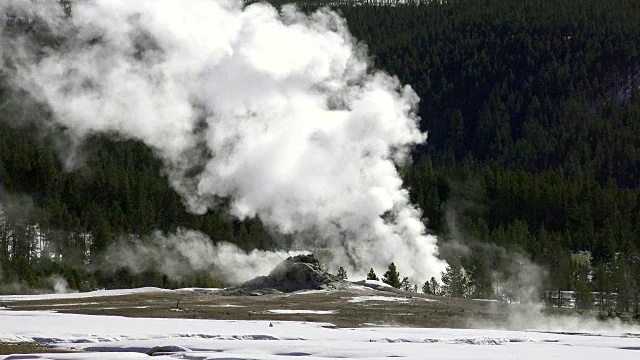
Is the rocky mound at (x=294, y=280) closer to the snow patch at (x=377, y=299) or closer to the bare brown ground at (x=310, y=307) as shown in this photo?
the bare brown ground at (x=310, y=307)

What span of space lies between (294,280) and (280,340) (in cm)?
3873

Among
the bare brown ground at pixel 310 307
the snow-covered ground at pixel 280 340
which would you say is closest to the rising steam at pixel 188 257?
the bare brown ground at pixel 310 307

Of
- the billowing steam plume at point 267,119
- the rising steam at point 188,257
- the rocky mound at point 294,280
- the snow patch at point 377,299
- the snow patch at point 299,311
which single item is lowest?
the snow patch at point 299,311

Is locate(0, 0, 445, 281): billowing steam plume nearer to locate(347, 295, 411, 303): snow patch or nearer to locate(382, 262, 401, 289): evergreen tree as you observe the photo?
locate(382, 262, 401, 289): evergreen tree

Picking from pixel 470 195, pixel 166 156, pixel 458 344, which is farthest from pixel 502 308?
pixel 166 156

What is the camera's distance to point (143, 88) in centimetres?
14725

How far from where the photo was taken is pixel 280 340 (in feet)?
154

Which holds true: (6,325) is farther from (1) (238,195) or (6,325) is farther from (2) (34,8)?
(2) (34,8)

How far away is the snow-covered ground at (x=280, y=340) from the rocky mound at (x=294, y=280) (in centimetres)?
2590

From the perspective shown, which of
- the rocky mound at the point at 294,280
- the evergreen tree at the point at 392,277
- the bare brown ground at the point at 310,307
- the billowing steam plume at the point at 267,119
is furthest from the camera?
the billowing steam plume at the point at 267,119

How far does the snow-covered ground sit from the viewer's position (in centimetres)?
4027

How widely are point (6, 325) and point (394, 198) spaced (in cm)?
7149

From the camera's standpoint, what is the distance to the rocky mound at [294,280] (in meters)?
84.2

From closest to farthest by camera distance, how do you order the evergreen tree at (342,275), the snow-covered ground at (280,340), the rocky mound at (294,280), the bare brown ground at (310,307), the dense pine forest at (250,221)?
the snow-covered ground at (280,340) → the bare brown ground at (310,307) → the rocky mound at (294,280) → the evergreen tree at (342,275) → the dense pine forest at (250,221)
